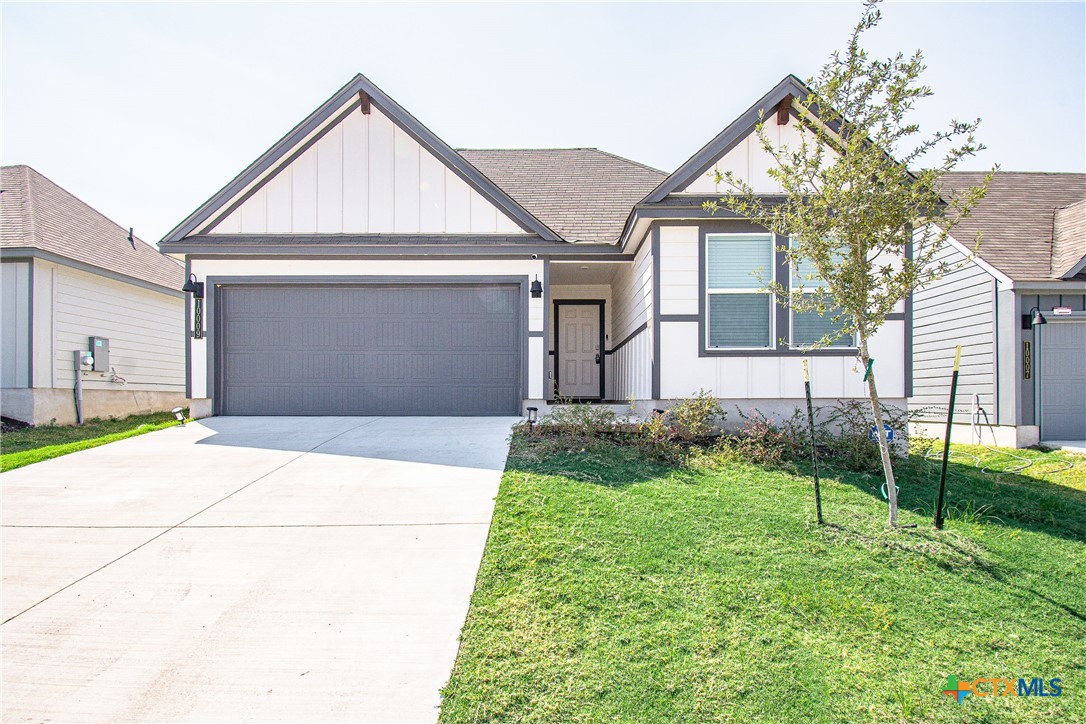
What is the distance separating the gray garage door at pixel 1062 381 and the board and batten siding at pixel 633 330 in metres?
7.18

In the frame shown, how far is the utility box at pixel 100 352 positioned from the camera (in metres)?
12.5

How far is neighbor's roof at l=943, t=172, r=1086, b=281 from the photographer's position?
34.7 feet

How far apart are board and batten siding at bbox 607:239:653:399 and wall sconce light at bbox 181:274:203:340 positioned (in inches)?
282

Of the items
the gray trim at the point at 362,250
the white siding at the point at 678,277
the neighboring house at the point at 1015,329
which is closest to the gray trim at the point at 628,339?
the white siding at the point at 678,277

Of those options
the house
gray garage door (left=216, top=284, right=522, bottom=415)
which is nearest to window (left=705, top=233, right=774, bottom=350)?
the house

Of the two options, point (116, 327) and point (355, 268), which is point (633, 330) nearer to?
point (355, 268)

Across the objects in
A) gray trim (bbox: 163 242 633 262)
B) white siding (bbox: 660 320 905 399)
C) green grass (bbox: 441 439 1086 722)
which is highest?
gray trim (bbox: 163 242 633 262)

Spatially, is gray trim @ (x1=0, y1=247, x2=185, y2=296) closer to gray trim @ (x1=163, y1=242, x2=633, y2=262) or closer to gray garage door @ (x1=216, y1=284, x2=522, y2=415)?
gray trim @ (x1=163, y1=242, x2=633, y2=262)

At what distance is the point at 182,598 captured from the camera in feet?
12.0

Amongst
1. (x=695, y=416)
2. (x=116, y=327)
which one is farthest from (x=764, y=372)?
(x=116, y=327)

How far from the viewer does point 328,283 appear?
983cm

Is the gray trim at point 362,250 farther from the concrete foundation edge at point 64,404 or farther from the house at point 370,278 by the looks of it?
the concrete foundation edge at point 64,404

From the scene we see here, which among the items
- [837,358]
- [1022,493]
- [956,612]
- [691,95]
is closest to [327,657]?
[956,612]

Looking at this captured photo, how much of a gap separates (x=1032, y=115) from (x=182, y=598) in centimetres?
1161
